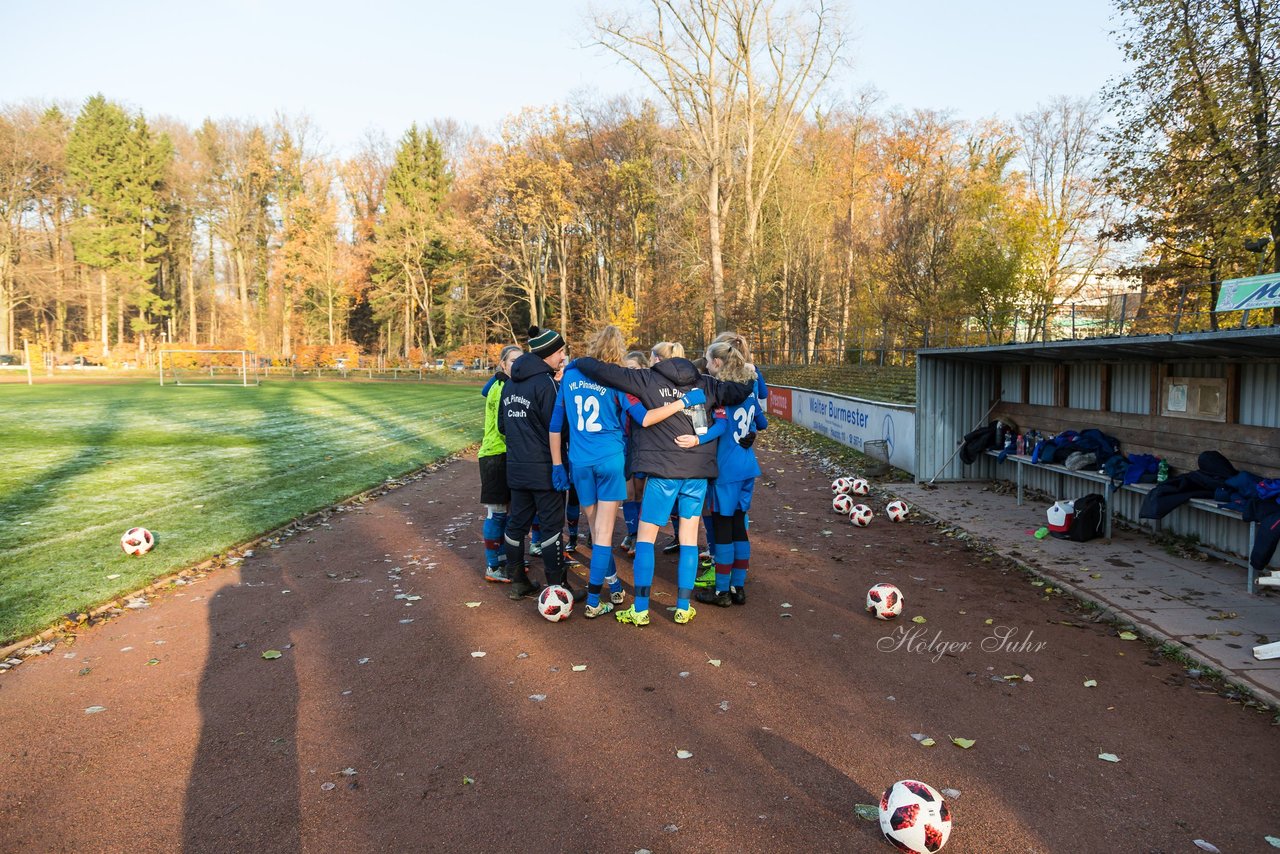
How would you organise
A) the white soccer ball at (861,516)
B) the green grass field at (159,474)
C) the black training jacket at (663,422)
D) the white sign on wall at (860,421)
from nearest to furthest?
Answer: the black training jacket at (663,422) → the green grass field at (159,474) → the white soccer ball at (861,516) → the white sign on wall at (860,421)

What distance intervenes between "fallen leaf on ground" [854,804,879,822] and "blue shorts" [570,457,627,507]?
2.72 metres

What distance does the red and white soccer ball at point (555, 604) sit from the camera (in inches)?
224

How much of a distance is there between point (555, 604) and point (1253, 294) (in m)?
7.15

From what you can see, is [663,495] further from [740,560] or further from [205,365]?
[205,365]

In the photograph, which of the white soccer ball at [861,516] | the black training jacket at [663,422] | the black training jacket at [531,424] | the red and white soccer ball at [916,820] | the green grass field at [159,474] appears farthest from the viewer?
the white soccer ball at [861,516]

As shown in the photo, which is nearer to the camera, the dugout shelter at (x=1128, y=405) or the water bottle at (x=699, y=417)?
the water bottle at (x=699, y=417)

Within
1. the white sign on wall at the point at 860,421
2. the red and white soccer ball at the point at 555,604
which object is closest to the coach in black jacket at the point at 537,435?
the red and white soccer ball at the point at 555,604

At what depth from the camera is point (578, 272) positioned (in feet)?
170

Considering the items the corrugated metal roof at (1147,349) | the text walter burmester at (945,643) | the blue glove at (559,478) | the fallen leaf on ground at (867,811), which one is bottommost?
the fallen leaf on ground at (867,811)

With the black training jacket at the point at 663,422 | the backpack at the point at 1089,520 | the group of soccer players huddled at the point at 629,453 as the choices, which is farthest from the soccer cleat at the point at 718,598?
the backpack at the point at 1089,520

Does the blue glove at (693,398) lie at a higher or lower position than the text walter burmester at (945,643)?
higher

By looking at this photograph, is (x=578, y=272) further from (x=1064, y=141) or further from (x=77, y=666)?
(x=77, y=666)

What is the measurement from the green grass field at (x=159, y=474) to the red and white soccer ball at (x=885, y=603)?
20.5 feet

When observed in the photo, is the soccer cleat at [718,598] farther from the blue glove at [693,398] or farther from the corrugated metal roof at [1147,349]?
the corrugated metal roof at [1147,349]
